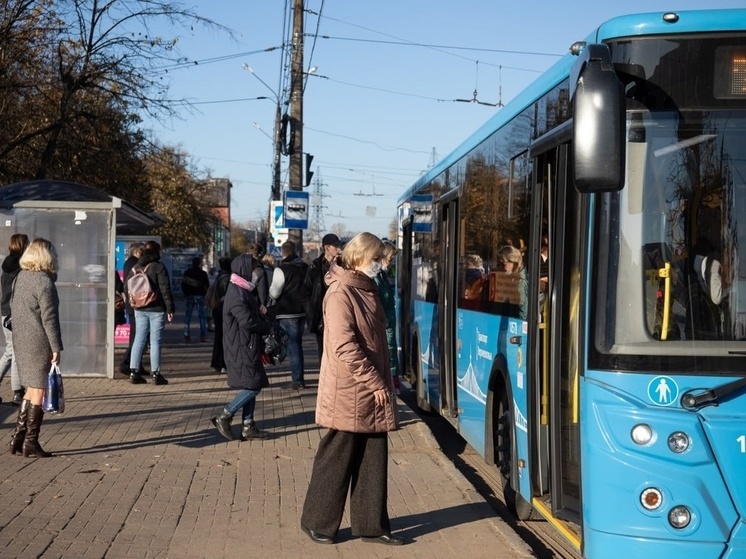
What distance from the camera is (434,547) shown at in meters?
6.57

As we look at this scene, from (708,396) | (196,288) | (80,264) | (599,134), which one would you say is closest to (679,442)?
(708,396)

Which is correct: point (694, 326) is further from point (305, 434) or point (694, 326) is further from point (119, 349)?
point (119, 349)

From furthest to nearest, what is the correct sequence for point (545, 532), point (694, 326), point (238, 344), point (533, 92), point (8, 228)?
point (8, 228)
point (238, 344)
point (545, 532)
point (533, 92)
point (694, 326)

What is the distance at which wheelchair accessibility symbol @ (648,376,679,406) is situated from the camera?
505 cm

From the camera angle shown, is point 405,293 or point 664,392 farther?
point 405,293

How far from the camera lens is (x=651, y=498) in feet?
16.5

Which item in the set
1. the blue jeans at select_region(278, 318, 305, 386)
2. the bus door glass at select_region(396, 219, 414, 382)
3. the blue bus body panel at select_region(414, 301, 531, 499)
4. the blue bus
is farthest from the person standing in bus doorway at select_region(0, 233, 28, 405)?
the blue bus

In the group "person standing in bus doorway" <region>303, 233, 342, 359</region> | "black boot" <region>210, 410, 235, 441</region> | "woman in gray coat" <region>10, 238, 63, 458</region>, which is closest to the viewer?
"woman in gray coat" <region>10, 238, 63, 458</region>

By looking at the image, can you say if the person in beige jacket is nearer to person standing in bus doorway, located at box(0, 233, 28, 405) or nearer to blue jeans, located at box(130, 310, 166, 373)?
person standing in bus doorway, located at box(0, 233, 28, 405)

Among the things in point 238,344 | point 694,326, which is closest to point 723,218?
point 694,326

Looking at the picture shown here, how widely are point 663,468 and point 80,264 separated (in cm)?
1163

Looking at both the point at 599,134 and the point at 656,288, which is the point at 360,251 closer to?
the point at 656,288

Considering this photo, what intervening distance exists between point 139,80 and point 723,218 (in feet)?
54.8

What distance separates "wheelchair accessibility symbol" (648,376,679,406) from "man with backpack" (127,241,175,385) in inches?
419
